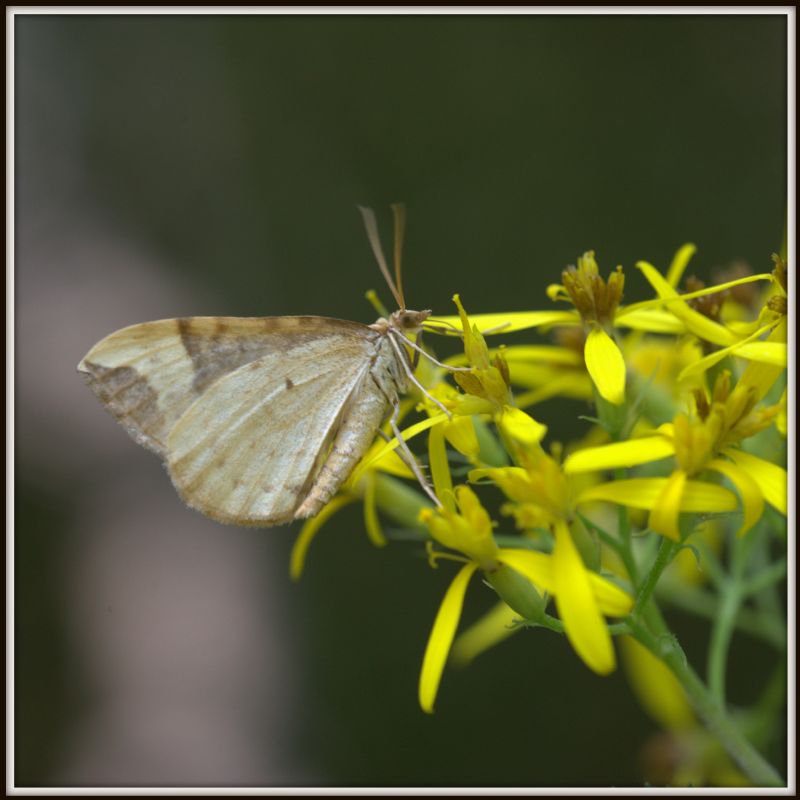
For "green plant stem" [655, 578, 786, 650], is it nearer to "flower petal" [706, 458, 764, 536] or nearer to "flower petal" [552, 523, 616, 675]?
"flower petal" [706, 458, 764, 536]

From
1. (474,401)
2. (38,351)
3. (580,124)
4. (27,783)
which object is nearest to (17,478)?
(38,351)

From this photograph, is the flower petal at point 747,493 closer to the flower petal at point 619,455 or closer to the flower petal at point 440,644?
the flower petal at point 619,455

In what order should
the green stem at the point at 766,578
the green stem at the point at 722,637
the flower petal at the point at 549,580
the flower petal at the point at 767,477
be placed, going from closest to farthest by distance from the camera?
the flower petal at the point at 549,580 < the flower petal at the point at 767,477 < the green stem at the point at 722,637 < the green stem at the point at 766,578

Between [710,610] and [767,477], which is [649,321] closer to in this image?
[767,477]

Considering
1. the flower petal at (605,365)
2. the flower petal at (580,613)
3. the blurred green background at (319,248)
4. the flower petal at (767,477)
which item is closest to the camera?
the flower petal at (580,613)

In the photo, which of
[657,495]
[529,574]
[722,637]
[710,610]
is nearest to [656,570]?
[657,495]

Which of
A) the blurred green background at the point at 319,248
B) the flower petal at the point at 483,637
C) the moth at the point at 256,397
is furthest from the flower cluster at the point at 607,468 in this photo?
the blurred green background at the point at 319,248
